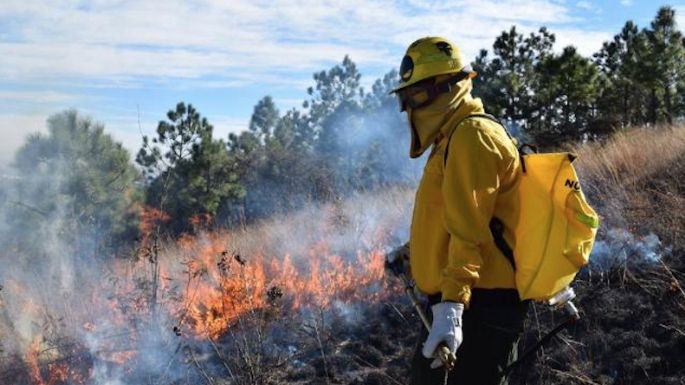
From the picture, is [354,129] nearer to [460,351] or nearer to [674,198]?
[674,198]

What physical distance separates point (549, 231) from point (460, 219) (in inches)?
15.9

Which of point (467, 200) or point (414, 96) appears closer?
point (467, 200)

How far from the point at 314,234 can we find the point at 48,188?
309 inches

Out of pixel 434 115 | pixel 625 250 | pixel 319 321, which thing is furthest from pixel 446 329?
pixel 625 250

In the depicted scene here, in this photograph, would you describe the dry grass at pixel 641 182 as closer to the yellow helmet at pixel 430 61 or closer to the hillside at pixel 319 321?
the hillside at pixel 319 321

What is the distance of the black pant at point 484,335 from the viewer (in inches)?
107

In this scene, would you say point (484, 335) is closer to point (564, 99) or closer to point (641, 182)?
point (641, 182)

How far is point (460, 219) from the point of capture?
2535mm

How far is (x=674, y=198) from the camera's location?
7281mm

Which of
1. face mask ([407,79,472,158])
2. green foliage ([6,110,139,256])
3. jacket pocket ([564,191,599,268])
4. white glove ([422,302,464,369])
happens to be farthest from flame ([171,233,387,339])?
green foliage ([6,110,139,256])

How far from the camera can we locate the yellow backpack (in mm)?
2635

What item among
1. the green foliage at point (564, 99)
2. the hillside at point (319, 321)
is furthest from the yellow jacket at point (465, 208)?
the green foliage at point (564, 99)

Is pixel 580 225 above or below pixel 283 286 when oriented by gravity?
above

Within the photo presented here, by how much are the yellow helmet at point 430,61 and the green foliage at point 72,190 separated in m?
11.8
